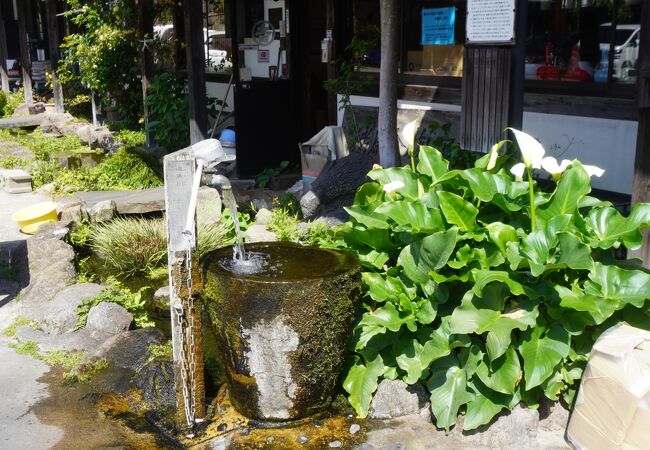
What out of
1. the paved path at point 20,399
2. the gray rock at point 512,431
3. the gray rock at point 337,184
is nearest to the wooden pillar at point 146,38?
the gray rock at point 337,184

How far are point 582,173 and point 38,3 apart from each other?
18812 mm

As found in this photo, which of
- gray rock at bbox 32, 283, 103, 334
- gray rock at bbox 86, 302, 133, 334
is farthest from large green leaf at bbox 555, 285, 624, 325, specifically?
gray rock at bbox 32, 283, 103, 334

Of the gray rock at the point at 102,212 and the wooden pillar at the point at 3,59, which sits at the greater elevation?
the wooden pillar at the point at 3,59

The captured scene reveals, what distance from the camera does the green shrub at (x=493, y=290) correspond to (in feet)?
13.2

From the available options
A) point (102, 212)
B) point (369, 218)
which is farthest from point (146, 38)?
point (369, 218)

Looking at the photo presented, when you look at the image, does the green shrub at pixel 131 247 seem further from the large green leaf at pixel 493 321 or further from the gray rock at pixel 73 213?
the large green leaf at pixel 493 321

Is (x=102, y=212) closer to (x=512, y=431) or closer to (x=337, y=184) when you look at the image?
(x=337, y=184)

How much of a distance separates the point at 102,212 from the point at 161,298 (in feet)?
6.69

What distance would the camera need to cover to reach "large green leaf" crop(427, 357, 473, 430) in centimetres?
422

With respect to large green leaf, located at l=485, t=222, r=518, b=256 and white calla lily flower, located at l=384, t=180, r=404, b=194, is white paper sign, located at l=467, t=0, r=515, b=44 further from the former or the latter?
A: large green leaf, located at l=485, t=222, r=518, b=256

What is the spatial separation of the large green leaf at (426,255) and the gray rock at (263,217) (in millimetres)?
3700

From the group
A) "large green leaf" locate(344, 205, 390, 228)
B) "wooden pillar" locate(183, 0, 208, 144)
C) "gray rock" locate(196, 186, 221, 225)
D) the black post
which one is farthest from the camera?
"wooden pillar" locate(183, 0, 208, 144)

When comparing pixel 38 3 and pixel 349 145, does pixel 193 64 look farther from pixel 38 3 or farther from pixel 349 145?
pixel 38 3

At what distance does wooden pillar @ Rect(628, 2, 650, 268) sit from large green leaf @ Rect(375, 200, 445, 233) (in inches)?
52.2
